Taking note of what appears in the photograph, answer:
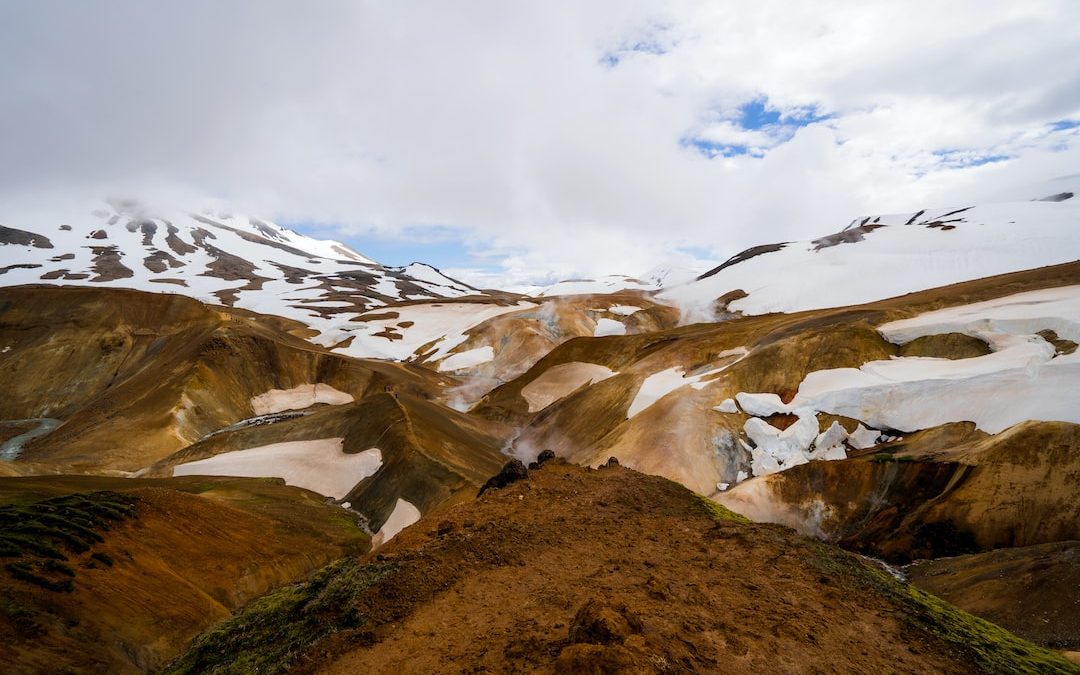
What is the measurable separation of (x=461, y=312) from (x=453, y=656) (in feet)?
374

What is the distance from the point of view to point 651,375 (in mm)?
42750

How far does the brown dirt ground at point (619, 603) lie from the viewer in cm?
641

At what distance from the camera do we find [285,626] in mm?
8461

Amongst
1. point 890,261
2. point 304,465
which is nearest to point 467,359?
point 304,465

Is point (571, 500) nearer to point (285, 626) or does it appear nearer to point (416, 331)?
point (285, 626)

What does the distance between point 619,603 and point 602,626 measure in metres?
1.36

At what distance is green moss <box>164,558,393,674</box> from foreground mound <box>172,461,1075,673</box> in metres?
0.04

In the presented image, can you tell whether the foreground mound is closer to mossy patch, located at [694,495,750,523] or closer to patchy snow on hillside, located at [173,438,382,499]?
mossy patch, located at [694,495,750,523]

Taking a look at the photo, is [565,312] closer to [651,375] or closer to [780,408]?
[651,375]

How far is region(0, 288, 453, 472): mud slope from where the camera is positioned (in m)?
44.3

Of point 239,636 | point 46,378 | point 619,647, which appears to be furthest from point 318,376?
point 619,647

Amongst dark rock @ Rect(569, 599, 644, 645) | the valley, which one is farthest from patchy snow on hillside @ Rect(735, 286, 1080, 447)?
dark rock @ Rect(569, 599, 644, 645)

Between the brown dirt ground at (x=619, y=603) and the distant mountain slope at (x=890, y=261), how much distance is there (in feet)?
270

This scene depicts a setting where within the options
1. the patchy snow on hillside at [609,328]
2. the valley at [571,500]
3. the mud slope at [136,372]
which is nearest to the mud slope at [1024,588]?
the valley at [571,500]
